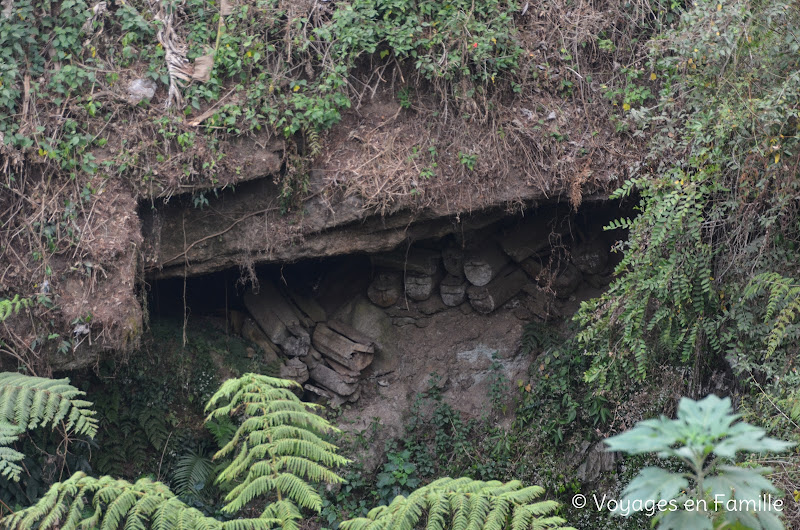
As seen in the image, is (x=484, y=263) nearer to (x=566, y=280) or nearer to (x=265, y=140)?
(x=566, y=280)

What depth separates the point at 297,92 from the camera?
568 centimetres

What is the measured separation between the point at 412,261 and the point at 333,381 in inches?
61.4

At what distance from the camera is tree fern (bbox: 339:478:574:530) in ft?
10.1

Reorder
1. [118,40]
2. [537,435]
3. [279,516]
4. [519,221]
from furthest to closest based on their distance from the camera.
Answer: [519,221], [537,435], [118,40], [279,516]

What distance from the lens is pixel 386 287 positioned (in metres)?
7.38

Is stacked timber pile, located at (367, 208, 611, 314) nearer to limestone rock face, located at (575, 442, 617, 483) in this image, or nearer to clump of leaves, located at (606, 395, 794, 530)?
limestone rock face, located at (575, 442, 617, 483)

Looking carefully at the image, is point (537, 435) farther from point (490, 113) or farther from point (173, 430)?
point (173, 430)

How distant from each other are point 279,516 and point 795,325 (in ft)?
10.7

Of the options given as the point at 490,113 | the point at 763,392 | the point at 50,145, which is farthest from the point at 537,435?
the point at 50,145

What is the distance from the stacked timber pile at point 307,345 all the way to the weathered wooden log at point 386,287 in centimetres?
46

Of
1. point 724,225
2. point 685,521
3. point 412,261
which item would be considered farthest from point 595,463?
point 685,521

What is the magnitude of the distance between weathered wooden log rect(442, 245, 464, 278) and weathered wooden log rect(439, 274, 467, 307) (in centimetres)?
10

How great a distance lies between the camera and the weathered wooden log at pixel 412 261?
715 cm

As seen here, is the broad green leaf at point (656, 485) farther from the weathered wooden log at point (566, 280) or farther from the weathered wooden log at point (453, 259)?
the weathered wooden log at point (453, 259)
